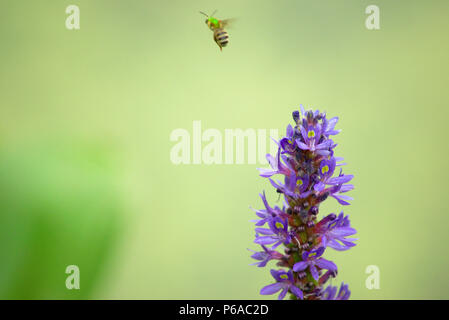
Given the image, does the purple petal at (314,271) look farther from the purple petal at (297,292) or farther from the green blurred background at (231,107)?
the green blurred background at (231,107)

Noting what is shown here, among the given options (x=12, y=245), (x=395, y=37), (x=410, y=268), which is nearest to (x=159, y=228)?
(x=12, y=245)

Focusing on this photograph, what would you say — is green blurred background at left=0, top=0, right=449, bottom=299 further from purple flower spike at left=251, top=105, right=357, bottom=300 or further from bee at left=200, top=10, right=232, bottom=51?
purple flower spike at left=251, top=105, right=357, bottom=300

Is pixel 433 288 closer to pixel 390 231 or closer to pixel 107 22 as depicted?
pixel 390 231

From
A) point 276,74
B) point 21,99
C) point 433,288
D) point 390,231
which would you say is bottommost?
point 433,288

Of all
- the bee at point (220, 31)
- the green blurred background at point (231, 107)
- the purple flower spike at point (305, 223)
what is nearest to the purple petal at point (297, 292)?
the purple flower spike at point (305, 223)

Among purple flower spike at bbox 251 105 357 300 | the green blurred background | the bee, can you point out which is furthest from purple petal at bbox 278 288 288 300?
the green blurred background

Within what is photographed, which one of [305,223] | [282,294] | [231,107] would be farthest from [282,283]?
[231,107]

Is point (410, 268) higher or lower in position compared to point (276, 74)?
lower
